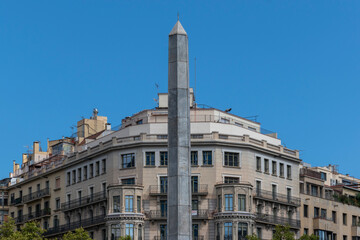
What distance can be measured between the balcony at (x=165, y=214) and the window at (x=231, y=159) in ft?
18.6

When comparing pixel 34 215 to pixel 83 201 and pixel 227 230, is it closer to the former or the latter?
pixel 83 201

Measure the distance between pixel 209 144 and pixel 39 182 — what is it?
28.1 metres

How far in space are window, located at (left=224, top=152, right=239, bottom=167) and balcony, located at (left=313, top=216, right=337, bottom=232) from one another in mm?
13884

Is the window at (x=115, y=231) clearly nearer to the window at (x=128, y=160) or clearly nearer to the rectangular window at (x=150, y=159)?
the window at (x=128, y=160)

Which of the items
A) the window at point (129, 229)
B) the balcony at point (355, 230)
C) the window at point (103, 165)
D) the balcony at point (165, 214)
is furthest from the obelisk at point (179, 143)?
the balcony at point (355, 230)

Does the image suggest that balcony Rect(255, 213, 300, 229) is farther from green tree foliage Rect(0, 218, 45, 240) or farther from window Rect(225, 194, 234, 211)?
green tree foliage Rect(0, 218, 45, 240)

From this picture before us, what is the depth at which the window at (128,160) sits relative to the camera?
3984 inches

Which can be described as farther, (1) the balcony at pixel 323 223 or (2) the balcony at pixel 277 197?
(1) the balcony at pixel 323 223

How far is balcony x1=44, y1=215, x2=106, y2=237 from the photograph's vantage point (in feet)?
336

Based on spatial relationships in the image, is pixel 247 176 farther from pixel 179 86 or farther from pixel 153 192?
pixel 179 86

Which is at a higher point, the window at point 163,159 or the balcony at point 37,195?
the window at point 163,159

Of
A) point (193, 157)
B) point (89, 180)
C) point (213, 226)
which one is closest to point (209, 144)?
point (193, 157)

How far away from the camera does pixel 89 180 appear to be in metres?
106

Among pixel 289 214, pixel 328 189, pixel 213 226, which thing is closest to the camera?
pixel 213 226
